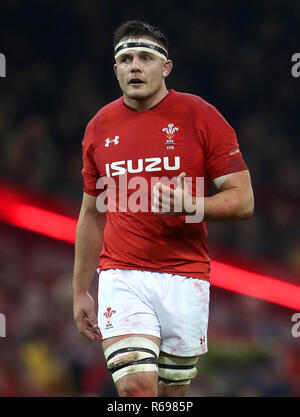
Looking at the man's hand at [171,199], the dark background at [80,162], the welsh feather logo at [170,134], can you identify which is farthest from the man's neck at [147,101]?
the dark background at [80,162]

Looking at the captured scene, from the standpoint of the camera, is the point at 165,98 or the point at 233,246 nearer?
the point at 165,98

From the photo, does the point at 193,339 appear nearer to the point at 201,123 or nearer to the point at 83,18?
the point at 201,123

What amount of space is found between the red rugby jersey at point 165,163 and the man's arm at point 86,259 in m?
0.22

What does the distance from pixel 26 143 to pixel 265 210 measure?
2.78 metres

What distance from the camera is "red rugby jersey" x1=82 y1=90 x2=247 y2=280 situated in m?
3.89

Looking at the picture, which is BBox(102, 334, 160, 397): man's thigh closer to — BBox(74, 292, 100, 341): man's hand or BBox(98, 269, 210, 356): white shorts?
BBox(98, 269, 210, 356): white shorts

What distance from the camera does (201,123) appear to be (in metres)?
3.92

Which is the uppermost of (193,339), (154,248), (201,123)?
(201,123)

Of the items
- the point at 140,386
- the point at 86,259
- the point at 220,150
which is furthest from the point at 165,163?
the point at 140,386

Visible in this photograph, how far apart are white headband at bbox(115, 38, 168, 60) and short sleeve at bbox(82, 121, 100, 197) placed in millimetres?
414

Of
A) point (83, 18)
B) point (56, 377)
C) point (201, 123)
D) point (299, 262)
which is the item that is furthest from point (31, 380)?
point (83, 18)

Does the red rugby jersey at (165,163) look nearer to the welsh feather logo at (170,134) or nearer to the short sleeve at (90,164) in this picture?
the welsh feather logo at (170,134)

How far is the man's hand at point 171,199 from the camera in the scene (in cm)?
346

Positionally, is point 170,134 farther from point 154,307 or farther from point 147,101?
point 154,307
